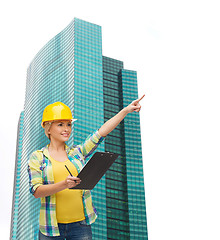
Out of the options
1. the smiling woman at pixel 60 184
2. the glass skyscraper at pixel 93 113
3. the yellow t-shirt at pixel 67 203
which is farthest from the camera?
the glass skyscraper at pixel 93 113

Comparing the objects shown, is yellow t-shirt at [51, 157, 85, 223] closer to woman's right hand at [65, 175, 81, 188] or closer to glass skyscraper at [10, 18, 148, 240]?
woman's right hand at [65, 175, 81, 188]

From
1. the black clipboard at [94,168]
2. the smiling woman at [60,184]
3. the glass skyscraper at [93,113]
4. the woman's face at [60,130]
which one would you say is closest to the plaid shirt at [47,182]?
the smiling woman at [60,184]

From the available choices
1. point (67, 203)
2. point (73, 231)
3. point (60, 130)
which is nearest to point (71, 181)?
point (67, 203)

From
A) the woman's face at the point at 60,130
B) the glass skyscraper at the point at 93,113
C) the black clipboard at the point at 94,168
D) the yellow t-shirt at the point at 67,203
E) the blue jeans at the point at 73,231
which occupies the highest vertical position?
→ the glass skyscraper at the point at 93,113

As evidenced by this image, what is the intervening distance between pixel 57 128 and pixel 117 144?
4456 inches

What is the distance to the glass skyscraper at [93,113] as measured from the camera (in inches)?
4043

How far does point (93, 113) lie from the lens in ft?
351

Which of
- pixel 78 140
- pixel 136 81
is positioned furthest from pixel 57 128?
pixel 136 81

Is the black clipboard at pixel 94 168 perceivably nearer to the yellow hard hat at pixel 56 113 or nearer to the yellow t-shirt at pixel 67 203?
the yellow t-shirt at pixel 67 203

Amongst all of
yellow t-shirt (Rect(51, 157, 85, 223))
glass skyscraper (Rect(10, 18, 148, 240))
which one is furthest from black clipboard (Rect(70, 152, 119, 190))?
glass skyscraper (Rect(10, 18, 148, 240))

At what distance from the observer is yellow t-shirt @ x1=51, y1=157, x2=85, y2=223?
502cm

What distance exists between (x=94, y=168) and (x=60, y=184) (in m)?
0.44

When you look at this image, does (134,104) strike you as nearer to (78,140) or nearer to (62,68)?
(78,140)

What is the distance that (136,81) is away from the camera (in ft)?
433
